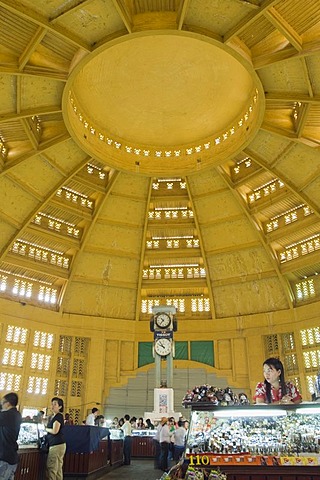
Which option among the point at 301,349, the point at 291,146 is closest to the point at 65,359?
the point at 301,349

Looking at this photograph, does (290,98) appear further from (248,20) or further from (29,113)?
→ (29,113)

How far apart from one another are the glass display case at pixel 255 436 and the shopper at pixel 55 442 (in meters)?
3.22

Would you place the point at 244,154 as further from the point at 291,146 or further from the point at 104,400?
the point at 104,400

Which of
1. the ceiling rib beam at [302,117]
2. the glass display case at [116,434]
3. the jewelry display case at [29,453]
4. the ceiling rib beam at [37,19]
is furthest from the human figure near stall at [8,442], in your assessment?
the ceiling rib beam at [302,117]

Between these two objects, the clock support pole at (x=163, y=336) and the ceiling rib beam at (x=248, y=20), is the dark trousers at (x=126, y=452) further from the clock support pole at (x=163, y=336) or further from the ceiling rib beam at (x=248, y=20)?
the ceiling rib beam at (x=248, y=20)

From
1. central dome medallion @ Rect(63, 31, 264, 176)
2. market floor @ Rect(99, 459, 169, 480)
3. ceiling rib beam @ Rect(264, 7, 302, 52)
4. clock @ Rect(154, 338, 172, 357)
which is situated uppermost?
central dome medallion @ Rect(63, 31, 264, 176)

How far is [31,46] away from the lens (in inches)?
584

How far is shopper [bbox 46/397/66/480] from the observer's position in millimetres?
8578

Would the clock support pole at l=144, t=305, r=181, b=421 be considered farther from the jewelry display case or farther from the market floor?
the jewelry display case

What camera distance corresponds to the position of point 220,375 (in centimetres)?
2681

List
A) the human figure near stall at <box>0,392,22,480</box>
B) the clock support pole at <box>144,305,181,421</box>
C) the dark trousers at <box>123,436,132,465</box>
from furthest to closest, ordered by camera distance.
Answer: the clock support pole at <box>144,305,181,421</box> < the dark trousers at <box>123,436,132,465</box> < the human figure near stall at <box>0,392,22,480</box>

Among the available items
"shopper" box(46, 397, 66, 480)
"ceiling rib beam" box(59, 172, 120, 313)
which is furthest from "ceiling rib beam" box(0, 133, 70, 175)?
"shopper" box(46, 397, 66, 480)

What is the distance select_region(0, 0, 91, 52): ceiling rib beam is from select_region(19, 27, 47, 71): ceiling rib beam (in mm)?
361

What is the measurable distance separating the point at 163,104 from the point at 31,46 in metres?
7.99
